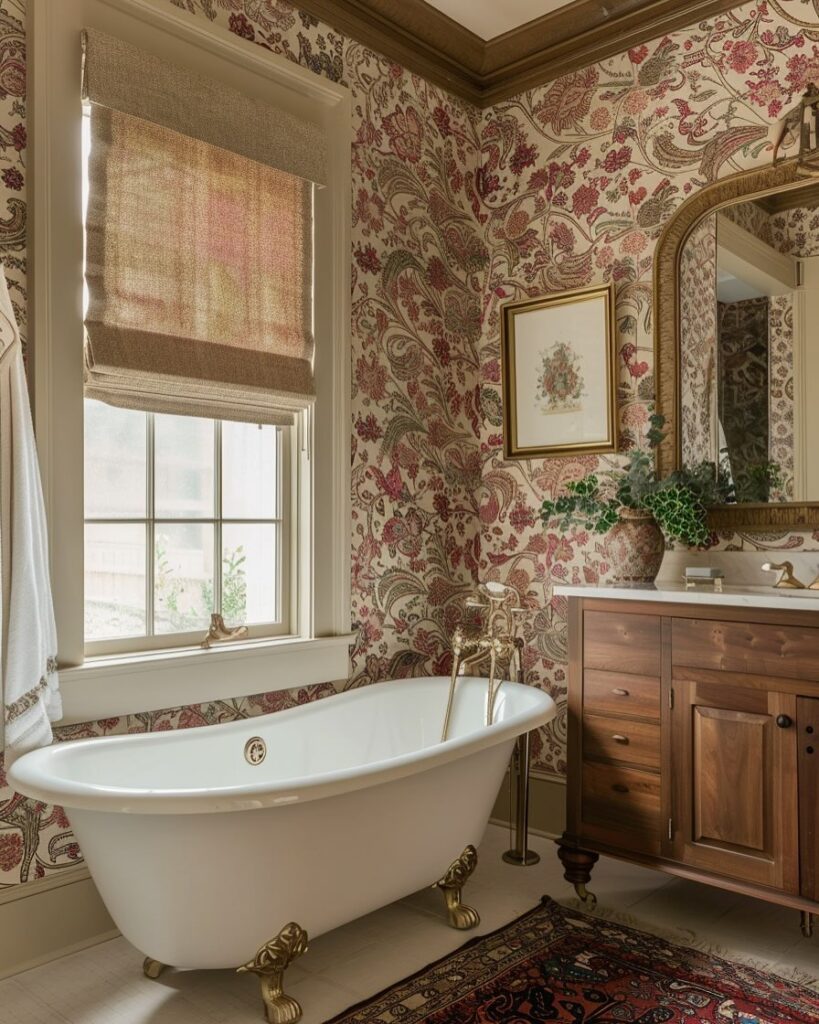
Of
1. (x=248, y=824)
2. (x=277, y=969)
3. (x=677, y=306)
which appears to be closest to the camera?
(x=248, y=824)

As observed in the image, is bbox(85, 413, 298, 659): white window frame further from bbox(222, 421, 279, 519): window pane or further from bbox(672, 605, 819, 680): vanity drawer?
bbox(672, 605, 819, 680): vanity drawer

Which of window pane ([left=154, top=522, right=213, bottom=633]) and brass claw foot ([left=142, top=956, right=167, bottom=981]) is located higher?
window pane ([left=154, top=522, right=213, bottom=633])

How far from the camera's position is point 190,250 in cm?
254

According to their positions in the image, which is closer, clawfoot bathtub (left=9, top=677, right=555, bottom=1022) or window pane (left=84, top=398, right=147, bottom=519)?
clawfoot bathtub (left=9, top=677, right=555, bottom=1022)

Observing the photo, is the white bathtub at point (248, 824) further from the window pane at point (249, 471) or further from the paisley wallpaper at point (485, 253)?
the window pane at point (249, 471)

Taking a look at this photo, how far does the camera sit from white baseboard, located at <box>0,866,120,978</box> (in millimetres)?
2131

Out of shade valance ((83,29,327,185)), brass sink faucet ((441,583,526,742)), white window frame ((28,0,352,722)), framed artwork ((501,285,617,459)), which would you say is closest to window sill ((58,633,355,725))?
white window frame ((28,0,352,722))

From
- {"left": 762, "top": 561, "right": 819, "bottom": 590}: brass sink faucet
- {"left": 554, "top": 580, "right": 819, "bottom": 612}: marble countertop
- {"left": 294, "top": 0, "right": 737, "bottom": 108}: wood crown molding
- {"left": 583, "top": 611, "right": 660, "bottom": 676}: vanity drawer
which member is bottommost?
{"left": 583, "top": 611, "right": 660, "bottom": 676}: vanity drawer

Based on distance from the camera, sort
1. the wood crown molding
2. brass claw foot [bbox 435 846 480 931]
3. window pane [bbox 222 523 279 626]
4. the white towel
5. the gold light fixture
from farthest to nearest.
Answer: the wood crown molding, window pane [bbox 222 523 279 626], the gold light fixture, brass claw foot [bbox 435 846 480 931], the white towel

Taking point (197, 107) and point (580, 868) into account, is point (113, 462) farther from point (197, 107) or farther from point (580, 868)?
point (580, 868)

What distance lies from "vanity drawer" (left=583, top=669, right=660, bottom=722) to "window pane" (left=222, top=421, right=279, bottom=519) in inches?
45.2

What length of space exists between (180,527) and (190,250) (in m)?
0.82

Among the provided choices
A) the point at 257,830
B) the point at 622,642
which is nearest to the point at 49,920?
the point at 257,830

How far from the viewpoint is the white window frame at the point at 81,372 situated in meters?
2.23
